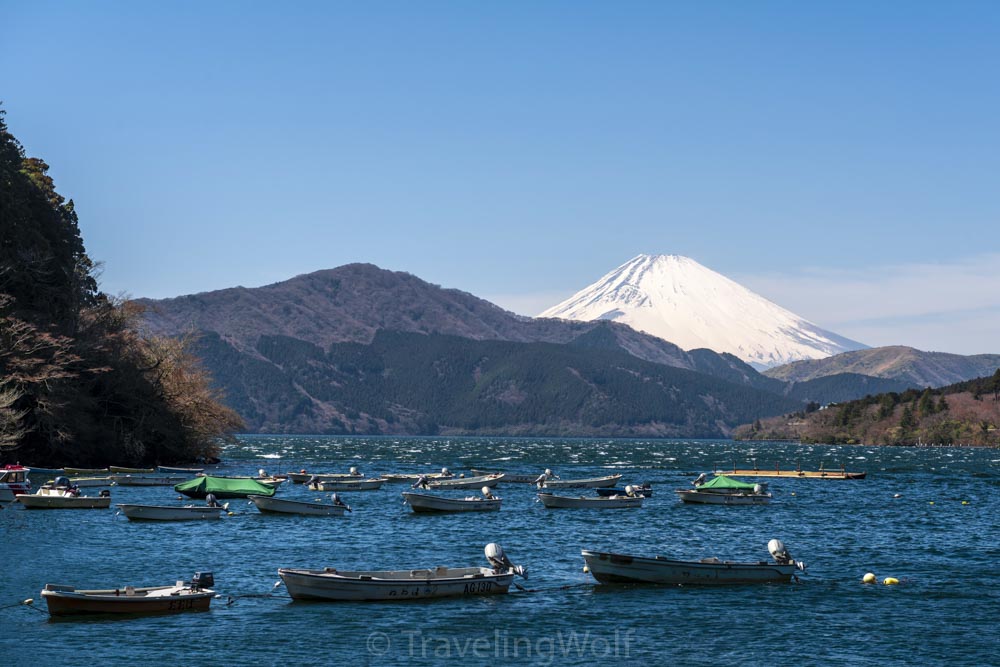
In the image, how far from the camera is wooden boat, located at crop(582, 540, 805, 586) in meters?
54.5

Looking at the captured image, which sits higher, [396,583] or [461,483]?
[396,583]

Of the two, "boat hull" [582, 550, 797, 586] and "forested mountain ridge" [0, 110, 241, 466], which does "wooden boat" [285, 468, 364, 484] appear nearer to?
"forested mountain ridge" [0, 110, 241, 466]

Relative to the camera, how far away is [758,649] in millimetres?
42500

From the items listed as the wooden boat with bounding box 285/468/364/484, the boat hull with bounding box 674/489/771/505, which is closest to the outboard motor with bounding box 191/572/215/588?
the boat hull with bounding box 674/489/771/505

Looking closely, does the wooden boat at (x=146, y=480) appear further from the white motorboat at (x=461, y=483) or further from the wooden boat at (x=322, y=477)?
the white motorboat at (x=461, y=483)

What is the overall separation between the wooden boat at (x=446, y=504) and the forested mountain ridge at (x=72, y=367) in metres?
39.2

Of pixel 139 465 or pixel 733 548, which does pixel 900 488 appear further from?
pixel 139 465

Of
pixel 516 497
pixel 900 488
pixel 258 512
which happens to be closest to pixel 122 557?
pixel 258 512

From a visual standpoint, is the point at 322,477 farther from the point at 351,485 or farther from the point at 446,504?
the point at 446,504

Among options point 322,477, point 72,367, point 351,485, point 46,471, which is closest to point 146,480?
point 46,471

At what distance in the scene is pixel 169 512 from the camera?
269 feet

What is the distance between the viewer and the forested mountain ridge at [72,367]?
111562 mm

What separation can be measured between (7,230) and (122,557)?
A: 236 feet

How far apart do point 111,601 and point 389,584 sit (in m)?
11.5
